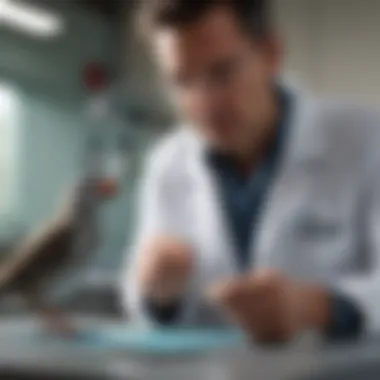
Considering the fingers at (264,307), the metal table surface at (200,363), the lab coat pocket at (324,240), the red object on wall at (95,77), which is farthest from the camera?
the red object on wall at (95,77)

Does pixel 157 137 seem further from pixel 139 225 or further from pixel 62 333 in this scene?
pixel 62 333

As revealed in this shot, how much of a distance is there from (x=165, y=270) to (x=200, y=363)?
25 centimetres

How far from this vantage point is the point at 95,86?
89cm

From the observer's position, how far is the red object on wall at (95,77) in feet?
2.92

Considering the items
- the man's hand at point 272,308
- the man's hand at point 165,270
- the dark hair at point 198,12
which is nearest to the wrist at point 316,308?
the man's hand at point 272,308

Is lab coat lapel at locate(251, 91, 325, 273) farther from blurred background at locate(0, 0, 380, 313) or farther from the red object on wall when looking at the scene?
the red object on wall

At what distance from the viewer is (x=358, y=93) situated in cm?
82

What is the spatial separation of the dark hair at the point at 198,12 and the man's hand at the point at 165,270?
0.18 metres

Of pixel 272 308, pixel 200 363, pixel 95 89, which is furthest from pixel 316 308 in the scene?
pixel 95 89

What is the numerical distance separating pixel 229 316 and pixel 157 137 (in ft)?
0.74

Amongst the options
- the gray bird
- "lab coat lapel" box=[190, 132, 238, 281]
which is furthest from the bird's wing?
"lab coat lapel" box=[190, 132, 238, 281]

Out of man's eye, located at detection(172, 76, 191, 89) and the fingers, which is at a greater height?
man's eye, located at detection(172, 76, 191, 89)

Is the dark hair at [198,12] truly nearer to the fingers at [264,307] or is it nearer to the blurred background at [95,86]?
the blurred background at [95,86]

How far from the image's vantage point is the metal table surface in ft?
1.57
